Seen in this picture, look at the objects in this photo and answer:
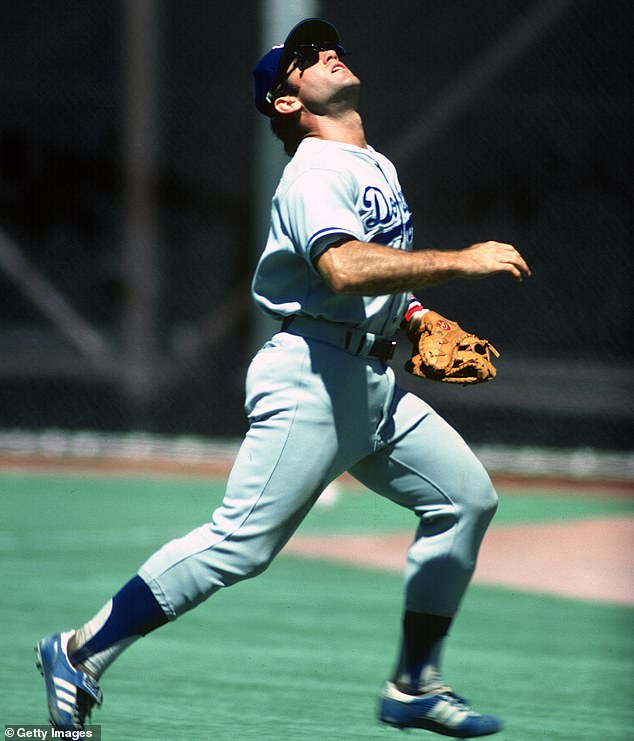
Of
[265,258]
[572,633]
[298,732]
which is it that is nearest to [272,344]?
[265,258]

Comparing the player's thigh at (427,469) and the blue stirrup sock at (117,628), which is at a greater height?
the player's thigh at (427,469)

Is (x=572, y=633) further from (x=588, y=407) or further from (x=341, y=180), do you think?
(x=588, y=407)

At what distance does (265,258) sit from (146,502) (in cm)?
560

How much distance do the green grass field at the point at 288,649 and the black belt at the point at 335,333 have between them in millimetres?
1055

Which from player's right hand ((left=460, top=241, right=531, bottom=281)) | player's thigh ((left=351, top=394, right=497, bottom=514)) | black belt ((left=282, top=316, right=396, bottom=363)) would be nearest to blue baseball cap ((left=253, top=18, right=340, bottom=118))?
black belt ((left=282, top=316, right=396, bottom=363))

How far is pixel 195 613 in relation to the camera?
6.14 metres

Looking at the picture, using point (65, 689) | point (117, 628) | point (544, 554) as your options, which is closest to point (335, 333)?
point (117, 628)

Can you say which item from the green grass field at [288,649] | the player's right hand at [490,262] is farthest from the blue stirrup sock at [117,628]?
the player's right hand at [490,262]

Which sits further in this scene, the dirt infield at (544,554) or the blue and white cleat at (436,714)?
the dirt infield at (544,554)

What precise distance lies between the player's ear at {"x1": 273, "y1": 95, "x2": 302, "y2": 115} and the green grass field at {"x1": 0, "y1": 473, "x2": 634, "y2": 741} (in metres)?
1.61

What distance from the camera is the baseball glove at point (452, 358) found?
391cm

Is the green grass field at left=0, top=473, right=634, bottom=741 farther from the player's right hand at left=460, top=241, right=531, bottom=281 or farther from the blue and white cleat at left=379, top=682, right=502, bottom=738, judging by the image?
the player's right hand at left=460, top=241, right=531, bottom=281

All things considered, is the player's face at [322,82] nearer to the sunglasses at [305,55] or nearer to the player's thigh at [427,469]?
the sunglasses at [305,55]

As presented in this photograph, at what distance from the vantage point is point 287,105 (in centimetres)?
394
